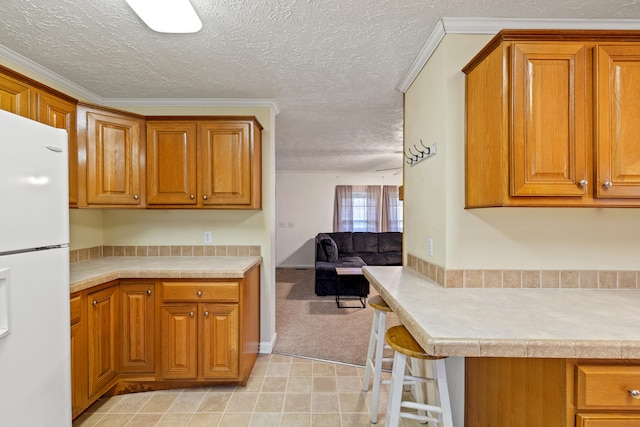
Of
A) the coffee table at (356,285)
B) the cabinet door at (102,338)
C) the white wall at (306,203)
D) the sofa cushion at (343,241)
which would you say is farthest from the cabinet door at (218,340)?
the white wall at (306,203)

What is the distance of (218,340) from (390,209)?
5.89 metres

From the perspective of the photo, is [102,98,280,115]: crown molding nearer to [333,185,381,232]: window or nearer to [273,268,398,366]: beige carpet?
[273,268,398,366]: beige carpet

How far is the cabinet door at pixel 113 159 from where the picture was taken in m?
2.37

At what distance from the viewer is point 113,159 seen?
2479 mm

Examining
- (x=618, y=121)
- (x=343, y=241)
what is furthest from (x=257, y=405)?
(x=343, y=241)

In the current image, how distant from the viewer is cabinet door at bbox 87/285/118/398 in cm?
205

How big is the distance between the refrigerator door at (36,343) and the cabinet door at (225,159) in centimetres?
124

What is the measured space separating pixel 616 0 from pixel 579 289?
4.73ft

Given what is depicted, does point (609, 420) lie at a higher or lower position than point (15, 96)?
lower

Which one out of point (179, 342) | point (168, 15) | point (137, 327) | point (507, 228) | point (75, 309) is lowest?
point (179, 342)

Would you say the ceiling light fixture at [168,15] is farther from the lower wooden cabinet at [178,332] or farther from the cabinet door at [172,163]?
the lower wooden cabinet at [178,332]

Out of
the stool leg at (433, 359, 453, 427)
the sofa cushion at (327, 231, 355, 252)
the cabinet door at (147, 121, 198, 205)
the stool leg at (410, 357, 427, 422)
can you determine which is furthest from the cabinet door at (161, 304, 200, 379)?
the sofa cushion at (327, 231, 355, 252)

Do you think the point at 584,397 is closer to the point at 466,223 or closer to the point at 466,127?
the point at 466,223

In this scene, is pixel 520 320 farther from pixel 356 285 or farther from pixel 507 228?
pixel 356 285
